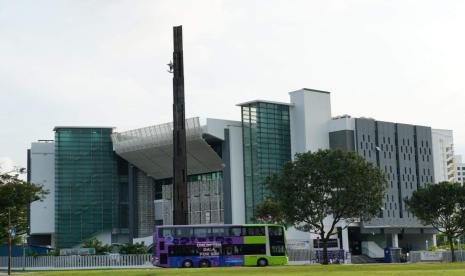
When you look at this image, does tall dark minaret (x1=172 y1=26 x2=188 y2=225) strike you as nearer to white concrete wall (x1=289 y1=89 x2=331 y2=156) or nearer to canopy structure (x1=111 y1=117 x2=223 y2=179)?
canopy structure (x1=111 y1=117 x2=223 y2=179)

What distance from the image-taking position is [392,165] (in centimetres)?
10369

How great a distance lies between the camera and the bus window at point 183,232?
6195cm

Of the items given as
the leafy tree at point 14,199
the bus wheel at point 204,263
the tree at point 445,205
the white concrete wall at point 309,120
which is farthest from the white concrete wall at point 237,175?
the bus wheel at point 204,263

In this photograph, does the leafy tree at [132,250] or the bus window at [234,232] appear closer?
the bus window at [234,232]


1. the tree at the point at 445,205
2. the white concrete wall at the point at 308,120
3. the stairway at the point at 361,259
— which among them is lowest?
the stairway at the point at 361,259

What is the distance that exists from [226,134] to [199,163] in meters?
10.8

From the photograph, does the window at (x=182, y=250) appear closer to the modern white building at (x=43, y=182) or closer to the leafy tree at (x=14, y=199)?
the leafy tree at (x=14, y=199)

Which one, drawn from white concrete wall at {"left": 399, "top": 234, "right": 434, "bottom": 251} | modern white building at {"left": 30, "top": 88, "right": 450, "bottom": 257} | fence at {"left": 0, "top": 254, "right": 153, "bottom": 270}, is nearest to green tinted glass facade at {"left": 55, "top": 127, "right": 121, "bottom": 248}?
modern white building at {"left": 30, "top": 88, "right": 450, "bottom": 257}

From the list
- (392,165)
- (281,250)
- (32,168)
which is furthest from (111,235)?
(281,250)

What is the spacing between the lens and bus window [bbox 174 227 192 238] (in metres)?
61.9

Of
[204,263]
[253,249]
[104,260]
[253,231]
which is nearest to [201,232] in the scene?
[204,263]

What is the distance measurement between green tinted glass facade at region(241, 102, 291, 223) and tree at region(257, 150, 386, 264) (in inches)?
1105

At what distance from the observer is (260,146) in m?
95.8

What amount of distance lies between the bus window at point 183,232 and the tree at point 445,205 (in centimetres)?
2957
